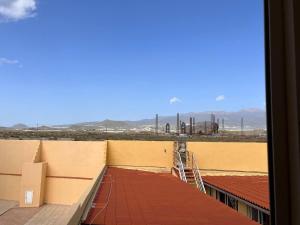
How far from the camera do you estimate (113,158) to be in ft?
53.0

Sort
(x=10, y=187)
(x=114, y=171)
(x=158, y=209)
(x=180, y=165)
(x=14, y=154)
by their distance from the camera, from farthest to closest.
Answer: (x=14, y=154)
(x=10, y=187)
(x=114, y=171)
(x=180, y=165)
(x=158, y=209)

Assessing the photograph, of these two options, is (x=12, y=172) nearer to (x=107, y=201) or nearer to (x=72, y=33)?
(x=72, y=33)

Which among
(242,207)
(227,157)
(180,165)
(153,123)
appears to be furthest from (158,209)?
(153,123)

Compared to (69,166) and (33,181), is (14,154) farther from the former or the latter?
(69,166)

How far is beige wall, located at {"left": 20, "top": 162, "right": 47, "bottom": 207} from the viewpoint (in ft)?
53.0

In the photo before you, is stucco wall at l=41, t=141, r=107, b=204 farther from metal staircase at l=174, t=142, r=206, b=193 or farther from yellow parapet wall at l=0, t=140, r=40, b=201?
metal staircase at l=174, t=142, r=206, b=193

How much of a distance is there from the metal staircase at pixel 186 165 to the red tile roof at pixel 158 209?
4.27m

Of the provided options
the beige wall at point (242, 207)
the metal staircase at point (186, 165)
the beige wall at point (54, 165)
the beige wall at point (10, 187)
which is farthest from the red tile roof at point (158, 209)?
the beige wall at point (10, 187)

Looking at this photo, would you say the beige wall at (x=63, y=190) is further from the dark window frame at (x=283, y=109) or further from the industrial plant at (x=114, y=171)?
the dark window frame at (x=283, y=109)

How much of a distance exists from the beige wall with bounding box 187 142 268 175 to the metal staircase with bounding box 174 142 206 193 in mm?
267

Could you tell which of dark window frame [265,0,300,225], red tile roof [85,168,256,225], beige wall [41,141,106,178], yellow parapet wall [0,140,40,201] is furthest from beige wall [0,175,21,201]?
dark window frame [265,0,300,225]

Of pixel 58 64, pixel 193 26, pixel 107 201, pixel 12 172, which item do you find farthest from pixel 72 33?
pixel 107 201

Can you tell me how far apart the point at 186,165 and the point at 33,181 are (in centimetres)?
700

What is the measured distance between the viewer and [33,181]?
16.2m
